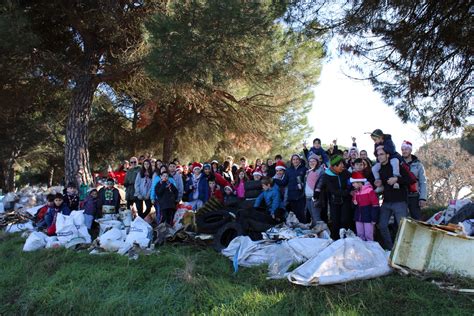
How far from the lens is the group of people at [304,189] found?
546 cm

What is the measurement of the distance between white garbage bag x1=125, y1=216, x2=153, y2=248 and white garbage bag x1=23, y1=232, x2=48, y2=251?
1.85 m

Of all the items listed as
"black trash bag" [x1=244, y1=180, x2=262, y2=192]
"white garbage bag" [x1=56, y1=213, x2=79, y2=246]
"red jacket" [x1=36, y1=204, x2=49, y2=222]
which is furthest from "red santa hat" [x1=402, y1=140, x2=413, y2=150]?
"red jacket" [x1=36, y1=204, x2=49, y2=222]

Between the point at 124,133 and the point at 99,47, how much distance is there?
518 centimetres

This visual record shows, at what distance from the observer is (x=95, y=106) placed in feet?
47.8

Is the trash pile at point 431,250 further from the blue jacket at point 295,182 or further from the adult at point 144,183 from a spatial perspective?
the adult at point 144,183

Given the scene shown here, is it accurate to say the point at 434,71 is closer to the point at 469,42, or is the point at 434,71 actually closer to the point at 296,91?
the point at 469,42

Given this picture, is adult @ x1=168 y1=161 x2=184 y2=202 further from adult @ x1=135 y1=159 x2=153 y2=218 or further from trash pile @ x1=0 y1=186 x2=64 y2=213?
trash pile @ x1=0 y1=186 x2=64 y2=213

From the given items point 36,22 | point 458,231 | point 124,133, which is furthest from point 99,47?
point 458,231

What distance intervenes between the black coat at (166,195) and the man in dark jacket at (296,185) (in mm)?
1999

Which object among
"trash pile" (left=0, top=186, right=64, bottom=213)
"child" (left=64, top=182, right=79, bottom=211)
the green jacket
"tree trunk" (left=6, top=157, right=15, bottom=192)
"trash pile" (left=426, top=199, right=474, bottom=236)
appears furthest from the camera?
"tree trunk" (left=6, top=157, right=15, bottom=192)

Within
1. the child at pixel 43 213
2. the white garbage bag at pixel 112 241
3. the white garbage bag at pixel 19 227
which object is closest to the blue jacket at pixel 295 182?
the white garbage bag at pixel 112 241

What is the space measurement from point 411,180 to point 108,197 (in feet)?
19.0

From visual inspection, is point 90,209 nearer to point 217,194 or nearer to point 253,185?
point 217,194

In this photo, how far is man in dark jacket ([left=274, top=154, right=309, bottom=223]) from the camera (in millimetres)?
6988
